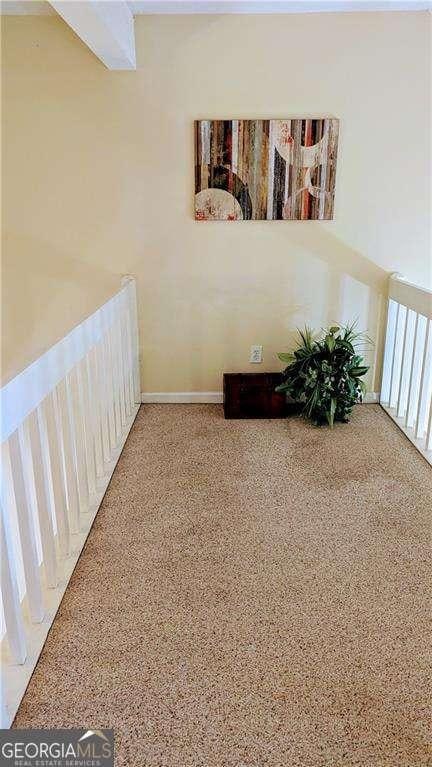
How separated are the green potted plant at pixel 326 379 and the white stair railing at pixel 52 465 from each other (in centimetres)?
107

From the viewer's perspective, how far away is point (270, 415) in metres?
3.55

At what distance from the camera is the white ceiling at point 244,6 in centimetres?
308

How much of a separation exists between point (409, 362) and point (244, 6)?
2.36 m

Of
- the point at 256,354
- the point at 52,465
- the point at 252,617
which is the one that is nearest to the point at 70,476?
the point at 52,465

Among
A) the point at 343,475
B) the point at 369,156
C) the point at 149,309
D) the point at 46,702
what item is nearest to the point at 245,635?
the point at 46,702

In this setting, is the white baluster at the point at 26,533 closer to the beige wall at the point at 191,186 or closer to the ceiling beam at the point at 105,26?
the ceiling beam at the point at 105,26

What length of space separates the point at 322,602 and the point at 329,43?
3072 millimetres

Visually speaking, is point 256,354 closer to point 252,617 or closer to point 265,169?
point 265,169

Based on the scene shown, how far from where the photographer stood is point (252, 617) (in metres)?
1.83

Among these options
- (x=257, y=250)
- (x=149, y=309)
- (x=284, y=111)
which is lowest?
(x=149, y=309)

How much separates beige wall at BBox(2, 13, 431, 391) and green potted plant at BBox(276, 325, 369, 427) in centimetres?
36

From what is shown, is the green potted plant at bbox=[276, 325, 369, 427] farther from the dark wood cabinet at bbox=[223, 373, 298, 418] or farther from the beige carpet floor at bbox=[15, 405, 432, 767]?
the beige carpet floor at bbox=[15, 405, 432, 767]

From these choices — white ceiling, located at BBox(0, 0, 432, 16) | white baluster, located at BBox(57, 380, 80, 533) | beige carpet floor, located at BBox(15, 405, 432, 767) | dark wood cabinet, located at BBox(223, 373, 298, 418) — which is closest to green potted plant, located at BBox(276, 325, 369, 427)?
dark wood cabinet, located at BBox(223, 373, 298, 418)

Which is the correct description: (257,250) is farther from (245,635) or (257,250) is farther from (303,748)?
(303,748)
